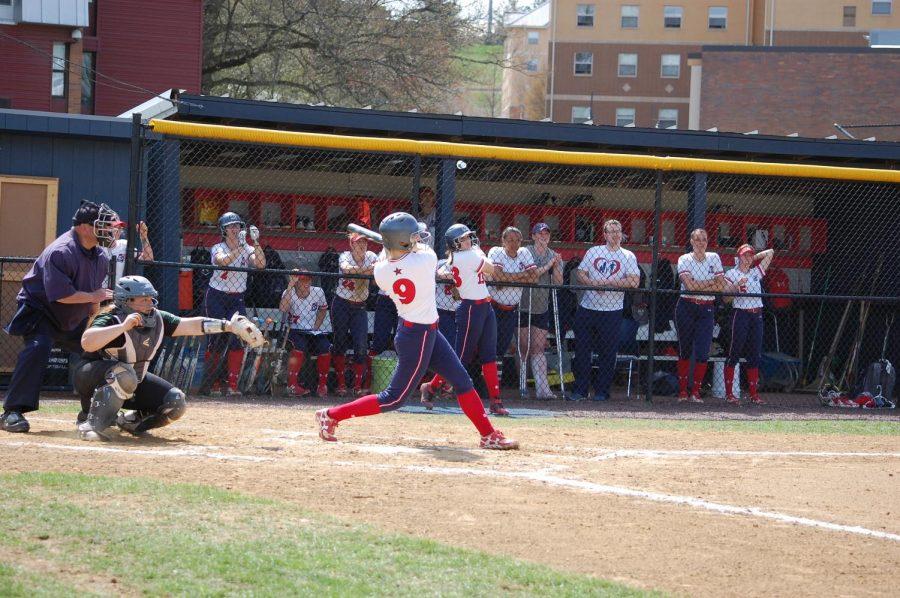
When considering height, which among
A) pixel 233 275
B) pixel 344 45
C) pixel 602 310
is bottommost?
pixel 602 310

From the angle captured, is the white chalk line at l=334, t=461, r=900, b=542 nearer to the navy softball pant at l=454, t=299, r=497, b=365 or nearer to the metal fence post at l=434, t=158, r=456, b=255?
the navy softball pant at l=454, t=299, r=497, b=365

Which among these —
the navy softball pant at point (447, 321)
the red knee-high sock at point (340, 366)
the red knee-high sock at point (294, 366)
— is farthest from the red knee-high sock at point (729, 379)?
the red knee-high sock at point (294, 366)

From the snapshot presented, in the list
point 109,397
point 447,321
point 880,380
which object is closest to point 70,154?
point 447,321

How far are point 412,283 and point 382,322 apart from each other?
4.15 metres

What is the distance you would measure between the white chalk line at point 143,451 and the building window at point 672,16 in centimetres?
5196

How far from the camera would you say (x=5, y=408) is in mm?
8016

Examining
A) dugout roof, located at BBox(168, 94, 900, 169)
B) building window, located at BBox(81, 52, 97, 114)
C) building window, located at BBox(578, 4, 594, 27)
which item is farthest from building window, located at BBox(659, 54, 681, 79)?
dugout roof, located at BBox(168, 94, 900, 169)

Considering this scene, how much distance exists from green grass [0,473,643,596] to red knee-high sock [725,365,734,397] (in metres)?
7.84

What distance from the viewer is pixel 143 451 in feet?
24.2

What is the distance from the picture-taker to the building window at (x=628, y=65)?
56.3 meters

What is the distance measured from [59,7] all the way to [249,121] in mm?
12181

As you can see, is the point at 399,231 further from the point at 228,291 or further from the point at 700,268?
the point at 700,268

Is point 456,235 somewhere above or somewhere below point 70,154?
below

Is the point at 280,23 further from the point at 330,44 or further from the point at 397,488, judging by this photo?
the point at 397,488
